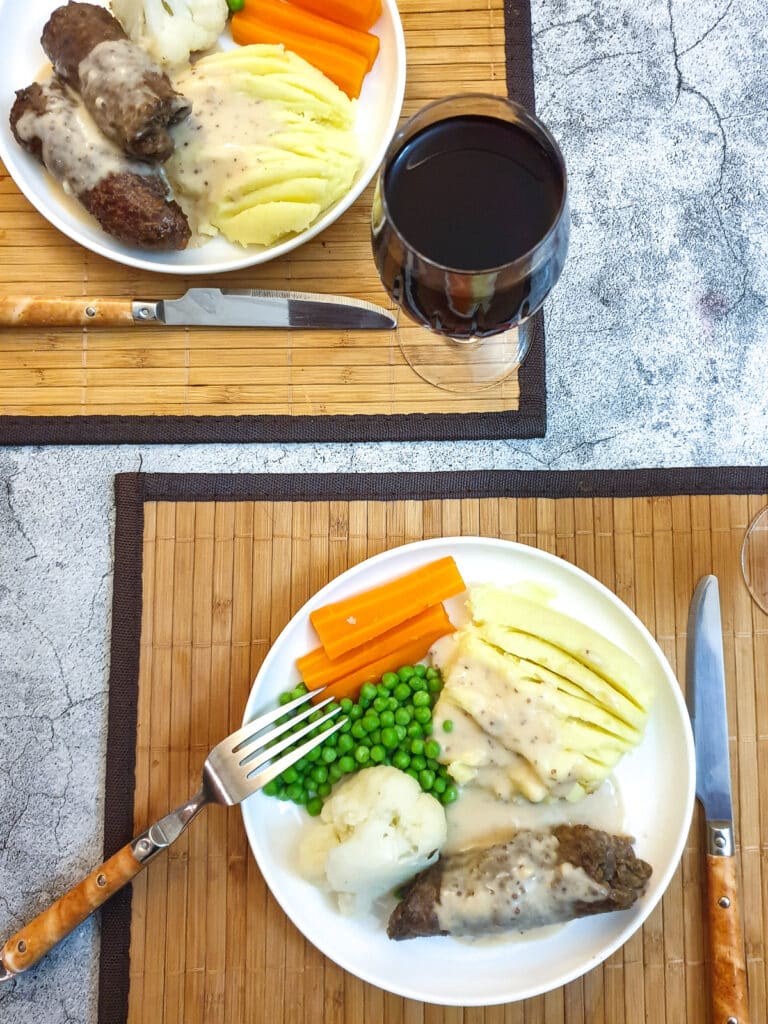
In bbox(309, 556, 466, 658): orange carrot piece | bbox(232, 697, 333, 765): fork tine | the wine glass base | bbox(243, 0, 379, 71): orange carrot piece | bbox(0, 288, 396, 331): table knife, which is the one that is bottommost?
bbox(232, 697, 333, 765): fork tine

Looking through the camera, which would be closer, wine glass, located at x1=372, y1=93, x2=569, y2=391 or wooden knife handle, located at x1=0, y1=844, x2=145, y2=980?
wine glass, located at x1=372, y1=93, x2=569, y2=391

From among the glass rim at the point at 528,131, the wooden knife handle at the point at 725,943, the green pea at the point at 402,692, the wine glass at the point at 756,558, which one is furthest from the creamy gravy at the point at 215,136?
the wooden knife handle at the point at 725,943

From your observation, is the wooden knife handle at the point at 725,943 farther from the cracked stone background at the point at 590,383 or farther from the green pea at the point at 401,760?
the cracked stone background at the point at 590,383

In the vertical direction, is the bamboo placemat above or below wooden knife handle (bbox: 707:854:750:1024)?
above

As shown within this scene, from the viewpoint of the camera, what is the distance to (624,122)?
7.04ft

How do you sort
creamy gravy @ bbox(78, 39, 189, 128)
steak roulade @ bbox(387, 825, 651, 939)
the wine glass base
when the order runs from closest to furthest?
steak roulade @ bbox(387, 825, 651, 939), creamy gravy @ bbox(78, 39, 189, 128), the wine glass base

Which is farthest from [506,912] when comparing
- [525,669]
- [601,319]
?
[601,319]

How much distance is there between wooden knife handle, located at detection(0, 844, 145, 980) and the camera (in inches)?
72.2

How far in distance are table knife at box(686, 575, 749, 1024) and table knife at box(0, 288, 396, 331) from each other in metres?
0.93

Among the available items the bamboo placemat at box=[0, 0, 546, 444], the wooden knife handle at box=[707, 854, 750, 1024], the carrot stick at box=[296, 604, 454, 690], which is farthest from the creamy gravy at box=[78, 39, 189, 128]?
the wooden knife handle at box=[707, 854, 750, 1024]

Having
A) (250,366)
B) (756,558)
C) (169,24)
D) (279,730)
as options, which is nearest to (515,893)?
(279,730)

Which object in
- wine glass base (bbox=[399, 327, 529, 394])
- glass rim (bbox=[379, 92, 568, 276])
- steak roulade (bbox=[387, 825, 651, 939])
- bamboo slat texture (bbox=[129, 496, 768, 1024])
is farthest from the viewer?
wine glass base (bbox=[399, 327, 529, 394])

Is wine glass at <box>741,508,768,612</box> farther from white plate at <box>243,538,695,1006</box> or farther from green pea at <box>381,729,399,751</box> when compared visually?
green pea at <box>381,729,399,751</box>

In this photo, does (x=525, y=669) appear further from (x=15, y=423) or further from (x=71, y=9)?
(x=71, y=9)
